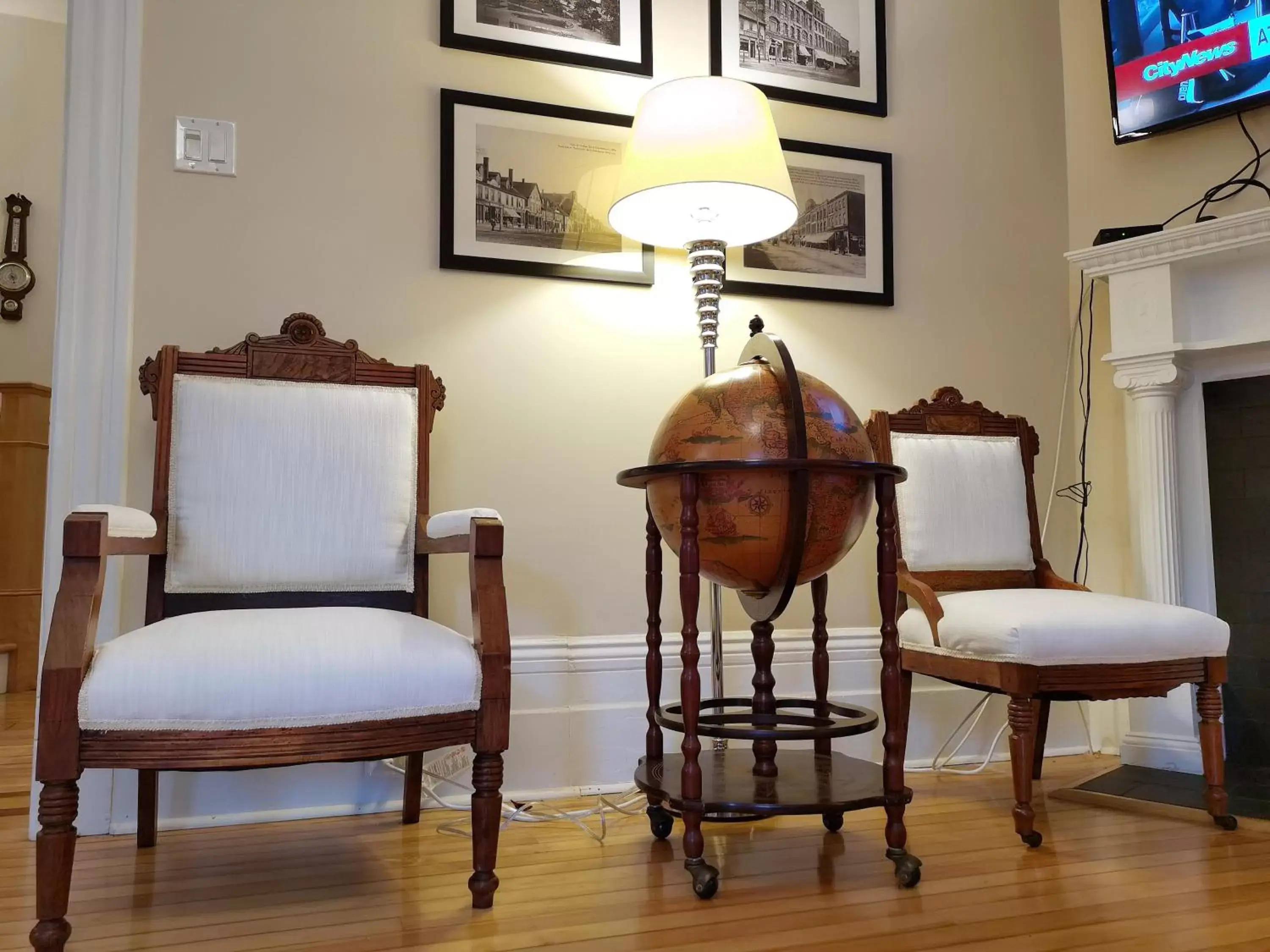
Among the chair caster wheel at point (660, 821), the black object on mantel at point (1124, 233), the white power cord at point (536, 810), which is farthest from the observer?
the black object on mantel at point (1124, 233)

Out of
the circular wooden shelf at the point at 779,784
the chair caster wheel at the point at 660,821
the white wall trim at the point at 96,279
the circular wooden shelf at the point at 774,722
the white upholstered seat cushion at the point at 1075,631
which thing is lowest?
the chair caster wheel at the point at 660,821

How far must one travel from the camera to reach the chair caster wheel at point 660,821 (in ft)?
7.30

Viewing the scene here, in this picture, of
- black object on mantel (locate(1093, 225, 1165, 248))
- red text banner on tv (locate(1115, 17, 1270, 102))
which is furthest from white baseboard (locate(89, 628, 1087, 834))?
red text banner on tv (locate(1115, 17, 1270, 102))

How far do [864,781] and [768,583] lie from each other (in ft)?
1.59

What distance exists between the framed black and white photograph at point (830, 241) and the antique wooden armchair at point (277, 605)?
120 centimetres

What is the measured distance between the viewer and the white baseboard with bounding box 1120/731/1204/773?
290 cm

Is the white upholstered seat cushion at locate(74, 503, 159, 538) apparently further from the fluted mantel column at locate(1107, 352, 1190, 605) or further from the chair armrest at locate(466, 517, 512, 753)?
the fluted mantel column at locate(1107, 352, 1190, 605)

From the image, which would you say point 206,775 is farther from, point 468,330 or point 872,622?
point 872,622

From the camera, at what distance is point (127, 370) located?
95.5 inches

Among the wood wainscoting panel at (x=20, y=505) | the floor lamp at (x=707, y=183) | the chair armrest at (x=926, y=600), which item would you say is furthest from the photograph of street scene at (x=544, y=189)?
the wood wainscoting panel at (x=20, y=505)

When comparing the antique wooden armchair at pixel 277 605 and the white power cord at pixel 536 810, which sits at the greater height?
the antique wooden armchair at pixel 277 605

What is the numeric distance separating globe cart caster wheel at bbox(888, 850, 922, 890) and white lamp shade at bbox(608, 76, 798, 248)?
162cm

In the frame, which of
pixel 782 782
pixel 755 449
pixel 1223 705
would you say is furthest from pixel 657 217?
pixel 1223 705

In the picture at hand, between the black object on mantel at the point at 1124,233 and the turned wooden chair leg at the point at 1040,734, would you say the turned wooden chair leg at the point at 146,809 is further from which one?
the black object on mantel at the point at 1124,233
